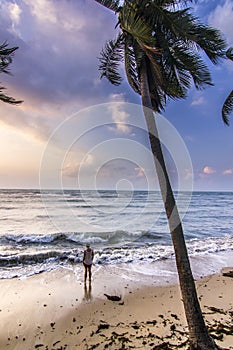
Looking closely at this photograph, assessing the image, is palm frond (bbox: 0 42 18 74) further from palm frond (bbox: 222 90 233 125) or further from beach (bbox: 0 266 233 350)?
beach (bbox: 0 266 233 350)

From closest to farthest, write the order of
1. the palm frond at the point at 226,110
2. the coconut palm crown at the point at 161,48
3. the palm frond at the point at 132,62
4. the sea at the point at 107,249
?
the coconut palm crown at the point at 161,48
the palm frond at the point at 132,62
the palm frond at the point at 226,110
the sea at the point at 107,249

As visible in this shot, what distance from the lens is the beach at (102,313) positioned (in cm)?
580

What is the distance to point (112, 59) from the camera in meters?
6.25

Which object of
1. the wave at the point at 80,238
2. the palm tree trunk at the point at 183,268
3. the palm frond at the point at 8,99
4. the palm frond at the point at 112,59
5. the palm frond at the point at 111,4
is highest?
the palm frond at the point at 111,4

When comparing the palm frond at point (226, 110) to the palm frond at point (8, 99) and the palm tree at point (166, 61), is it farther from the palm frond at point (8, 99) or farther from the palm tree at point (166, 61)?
the palm frond at point (8, 99)

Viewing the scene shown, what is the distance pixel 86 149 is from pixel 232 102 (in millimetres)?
7020

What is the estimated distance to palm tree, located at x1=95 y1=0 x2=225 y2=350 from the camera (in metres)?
4.61

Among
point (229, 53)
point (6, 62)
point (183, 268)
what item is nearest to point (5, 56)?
point (6, 62)

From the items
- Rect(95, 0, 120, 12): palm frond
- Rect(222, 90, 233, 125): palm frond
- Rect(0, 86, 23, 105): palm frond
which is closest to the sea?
Rect(222, 90, 233, 125): palm frond

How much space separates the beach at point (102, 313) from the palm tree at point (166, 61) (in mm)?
1473

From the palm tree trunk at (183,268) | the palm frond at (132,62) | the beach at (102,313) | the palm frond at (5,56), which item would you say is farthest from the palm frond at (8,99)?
the beach at (102,313)

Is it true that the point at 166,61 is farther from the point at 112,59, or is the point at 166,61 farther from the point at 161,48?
the point at 112,59

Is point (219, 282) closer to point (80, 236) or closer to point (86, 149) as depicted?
point (86, 149)

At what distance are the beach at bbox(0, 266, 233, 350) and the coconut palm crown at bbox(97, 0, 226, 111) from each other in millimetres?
5833
